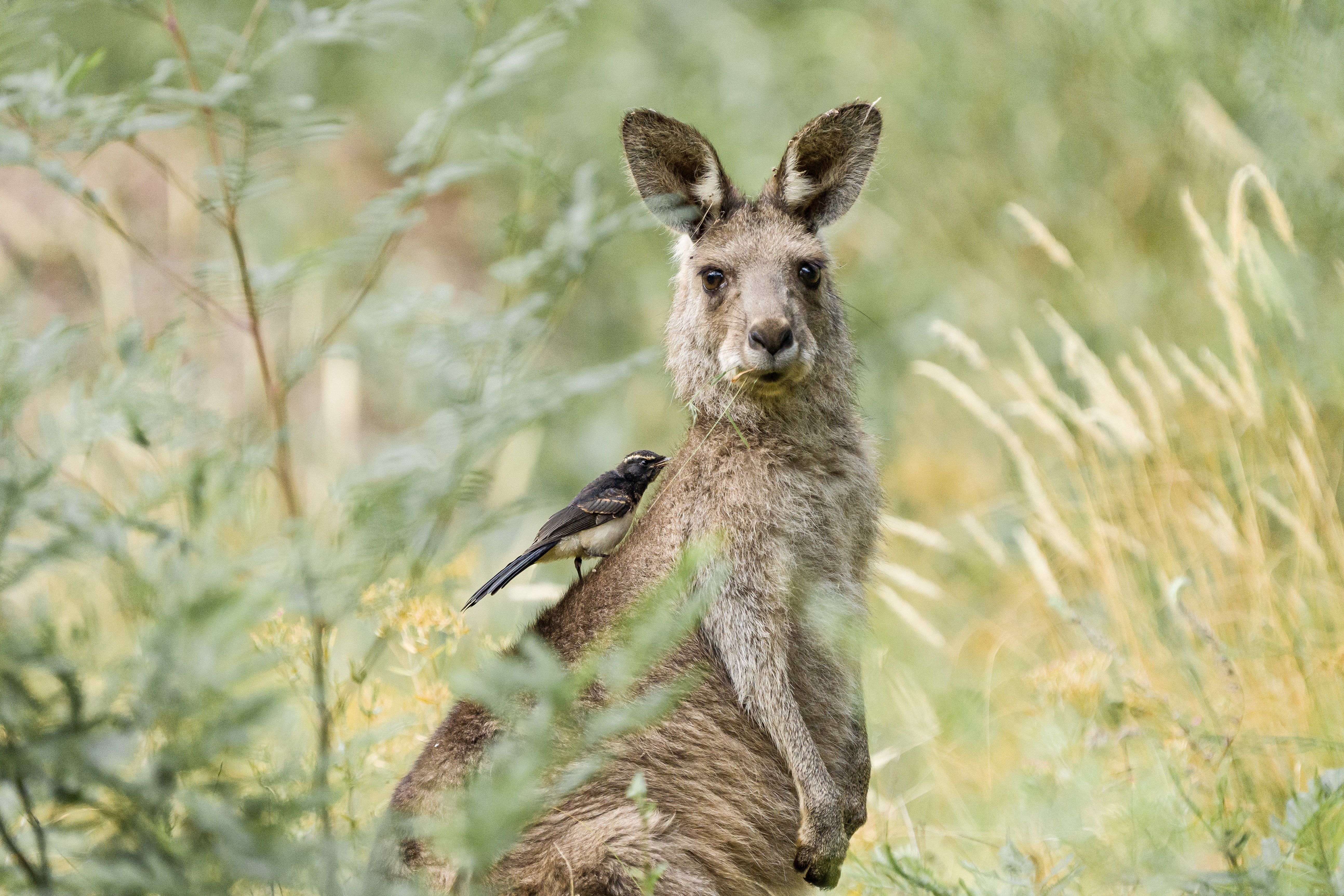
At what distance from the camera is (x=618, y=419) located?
294 inches

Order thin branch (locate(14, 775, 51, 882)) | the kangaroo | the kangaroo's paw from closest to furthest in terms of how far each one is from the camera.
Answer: thin branch (locate(14, 775, 51, 882))
the kangaroo
the kangaroo's paw

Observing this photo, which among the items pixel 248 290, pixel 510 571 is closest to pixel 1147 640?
pixel 510 571

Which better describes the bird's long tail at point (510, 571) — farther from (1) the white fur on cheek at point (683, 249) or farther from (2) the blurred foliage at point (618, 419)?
(1) the white fur on cheek at point (683, 249)

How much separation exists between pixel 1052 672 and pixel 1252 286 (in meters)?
1.53

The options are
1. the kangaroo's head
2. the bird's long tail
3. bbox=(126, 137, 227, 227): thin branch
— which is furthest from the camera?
the kangaroo's head

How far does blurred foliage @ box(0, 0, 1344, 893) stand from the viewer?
2047mm

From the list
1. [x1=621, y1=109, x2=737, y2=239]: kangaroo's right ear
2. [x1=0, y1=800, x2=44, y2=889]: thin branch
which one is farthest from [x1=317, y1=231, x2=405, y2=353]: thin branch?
[x1=0, y1=800, x2=44, y2=889]: thin branch

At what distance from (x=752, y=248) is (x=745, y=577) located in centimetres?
91

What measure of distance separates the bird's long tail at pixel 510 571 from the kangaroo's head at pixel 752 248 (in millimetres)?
656

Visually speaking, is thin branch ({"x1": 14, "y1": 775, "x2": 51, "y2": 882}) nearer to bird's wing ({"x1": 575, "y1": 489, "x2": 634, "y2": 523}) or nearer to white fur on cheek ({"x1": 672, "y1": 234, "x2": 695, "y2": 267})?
bird's wing ({"x1": 575, "y1": 489, "x2": 634, "y2": 523})

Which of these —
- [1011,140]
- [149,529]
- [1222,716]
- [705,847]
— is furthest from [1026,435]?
[149,529]

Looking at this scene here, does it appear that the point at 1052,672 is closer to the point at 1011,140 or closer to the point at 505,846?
the point at 505,846

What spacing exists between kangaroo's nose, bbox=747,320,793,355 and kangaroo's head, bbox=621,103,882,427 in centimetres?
5

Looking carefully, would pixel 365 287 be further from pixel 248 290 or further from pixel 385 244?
pixel 248 290
